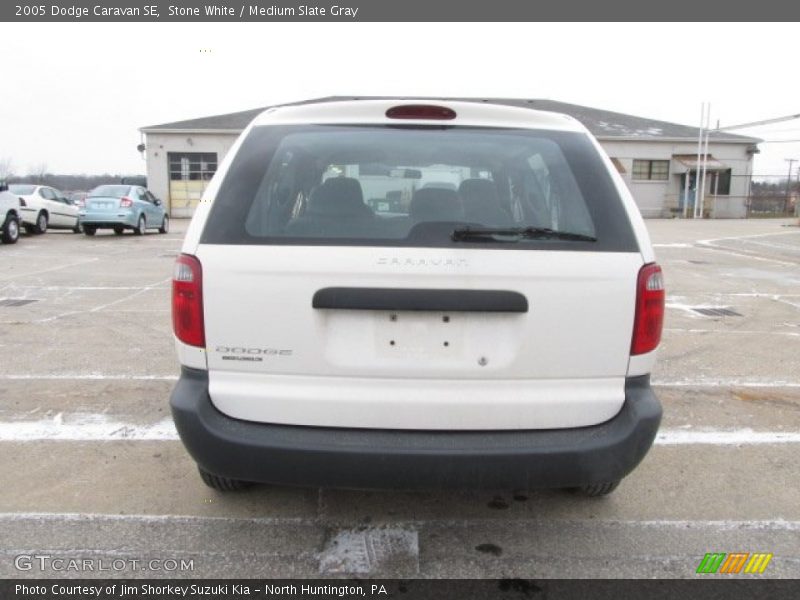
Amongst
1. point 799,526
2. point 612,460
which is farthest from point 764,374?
point 612,460

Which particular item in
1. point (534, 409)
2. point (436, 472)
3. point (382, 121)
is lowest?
point (436, 472)

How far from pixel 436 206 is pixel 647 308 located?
34.4 inches

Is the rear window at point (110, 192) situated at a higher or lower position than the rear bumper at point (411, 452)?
higher

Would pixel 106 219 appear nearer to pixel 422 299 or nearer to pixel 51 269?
pixel 51 269

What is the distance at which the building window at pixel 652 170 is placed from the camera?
34844 mm

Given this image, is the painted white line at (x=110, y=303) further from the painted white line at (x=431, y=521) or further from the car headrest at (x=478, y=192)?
the car headrest at (x=478, y=192)

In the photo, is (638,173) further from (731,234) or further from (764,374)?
(764,374)

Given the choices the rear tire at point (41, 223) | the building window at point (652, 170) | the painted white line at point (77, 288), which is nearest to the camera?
the painted white line at point (77, 288)

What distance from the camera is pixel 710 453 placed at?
3.62m

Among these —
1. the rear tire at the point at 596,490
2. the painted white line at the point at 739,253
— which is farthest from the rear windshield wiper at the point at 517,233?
the painted white line at the point at 739,253

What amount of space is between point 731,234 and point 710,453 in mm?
20876

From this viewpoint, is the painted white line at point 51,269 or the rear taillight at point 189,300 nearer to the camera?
the rear taillight at point 189,300

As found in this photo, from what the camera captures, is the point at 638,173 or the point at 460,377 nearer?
the point at 460,377

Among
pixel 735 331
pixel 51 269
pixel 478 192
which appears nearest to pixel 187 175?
pixel 51 269
